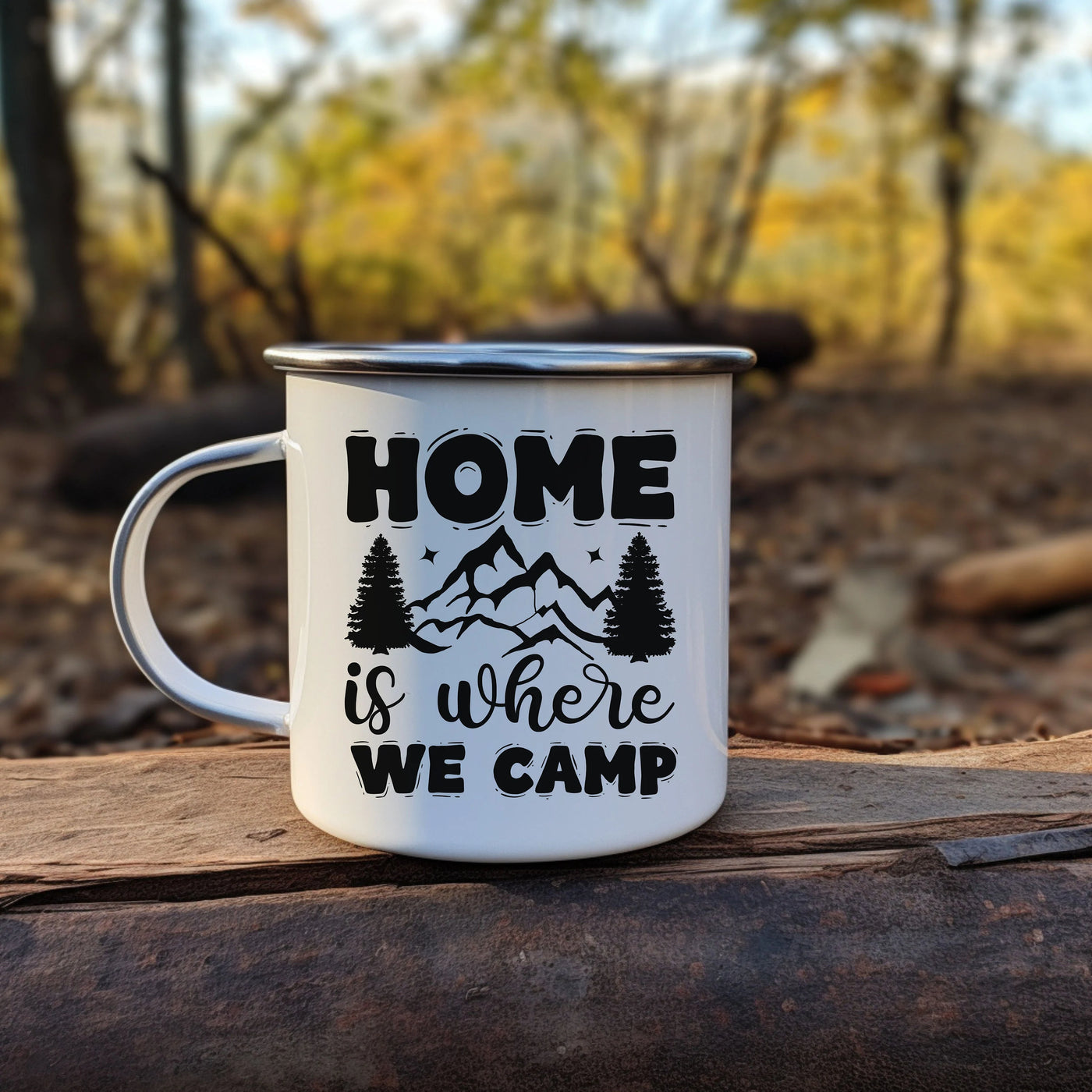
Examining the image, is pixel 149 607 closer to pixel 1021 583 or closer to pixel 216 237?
pixel 216 237

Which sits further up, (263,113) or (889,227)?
(263,113)

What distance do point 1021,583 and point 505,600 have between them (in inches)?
121

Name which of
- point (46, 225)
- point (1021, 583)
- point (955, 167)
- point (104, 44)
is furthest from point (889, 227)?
point (1021, 583)

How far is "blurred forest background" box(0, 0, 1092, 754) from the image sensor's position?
3230mm

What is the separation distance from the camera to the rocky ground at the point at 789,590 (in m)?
2.21

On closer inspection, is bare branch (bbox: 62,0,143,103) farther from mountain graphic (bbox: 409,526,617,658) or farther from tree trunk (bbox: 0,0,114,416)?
mountain graphic (bbox: 409,526,617,658)

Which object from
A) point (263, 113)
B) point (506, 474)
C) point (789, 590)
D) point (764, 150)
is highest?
point (263, 113)

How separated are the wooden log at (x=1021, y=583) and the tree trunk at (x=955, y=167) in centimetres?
638

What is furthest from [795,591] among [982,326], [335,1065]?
[982,326]

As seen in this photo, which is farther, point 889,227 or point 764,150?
point 889,227

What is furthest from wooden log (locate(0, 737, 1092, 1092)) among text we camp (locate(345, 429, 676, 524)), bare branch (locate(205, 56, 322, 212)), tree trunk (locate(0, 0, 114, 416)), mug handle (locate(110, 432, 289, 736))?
bare branch (locate(205, 56, 322, 212))

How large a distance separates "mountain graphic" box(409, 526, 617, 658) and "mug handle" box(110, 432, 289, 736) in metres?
0.20

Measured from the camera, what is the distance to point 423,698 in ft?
2.81

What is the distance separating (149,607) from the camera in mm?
966
